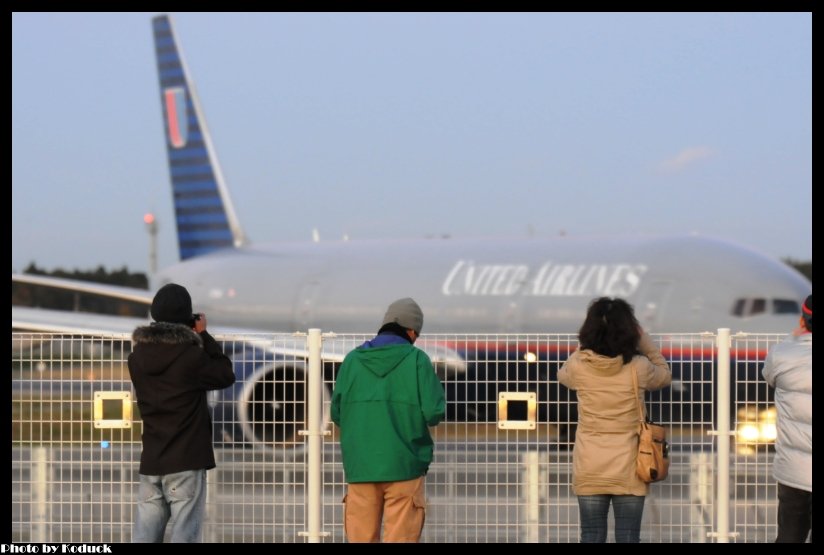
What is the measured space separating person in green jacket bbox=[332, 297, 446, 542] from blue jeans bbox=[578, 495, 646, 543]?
2.17 feet

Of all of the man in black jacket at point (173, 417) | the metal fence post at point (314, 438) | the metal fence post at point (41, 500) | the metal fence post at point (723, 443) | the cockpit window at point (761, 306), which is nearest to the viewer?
the man in black jacket at point (173, 417)

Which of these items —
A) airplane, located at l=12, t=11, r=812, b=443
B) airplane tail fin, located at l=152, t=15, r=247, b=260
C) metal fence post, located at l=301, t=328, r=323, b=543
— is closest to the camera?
metal fence post, located at l=301, t=328, r=323, b=543

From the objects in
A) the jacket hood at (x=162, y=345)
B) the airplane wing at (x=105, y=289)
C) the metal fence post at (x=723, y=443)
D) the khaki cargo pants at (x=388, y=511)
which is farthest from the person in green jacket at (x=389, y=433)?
the airplane wing at (x=105, y=289)

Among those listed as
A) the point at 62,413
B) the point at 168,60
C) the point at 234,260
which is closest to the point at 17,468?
the point at 62,413

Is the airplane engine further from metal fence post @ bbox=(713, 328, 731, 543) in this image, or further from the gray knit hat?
metal fence post @ bbox=(713, 328, 731, 543)

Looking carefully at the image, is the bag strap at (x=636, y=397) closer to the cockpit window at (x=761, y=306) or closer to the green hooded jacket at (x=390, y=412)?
the green hooded jacket at (x=390, y=412)

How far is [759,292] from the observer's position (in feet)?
49.2

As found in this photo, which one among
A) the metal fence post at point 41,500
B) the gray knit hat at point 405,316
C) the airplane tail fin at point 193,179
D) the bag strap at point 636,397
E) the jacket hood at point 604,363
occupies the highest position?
the airplane tail fin at point 193,179

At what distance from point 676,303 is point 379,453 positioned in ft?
34.3

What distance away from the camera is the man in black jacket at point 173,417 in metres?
5.50

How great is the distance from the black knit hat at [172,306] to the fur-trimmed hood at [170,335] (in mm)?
37

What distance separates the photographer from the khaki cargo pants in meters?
5.41

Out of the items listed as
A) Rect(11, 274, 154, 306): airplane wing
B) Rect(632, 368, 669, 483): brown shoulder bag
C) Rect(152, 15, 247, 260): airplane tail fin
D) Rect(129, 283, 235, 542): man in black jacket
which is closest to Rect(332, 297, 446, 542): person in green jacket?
Rect(129, 283, 235, 542): man in black jacket
